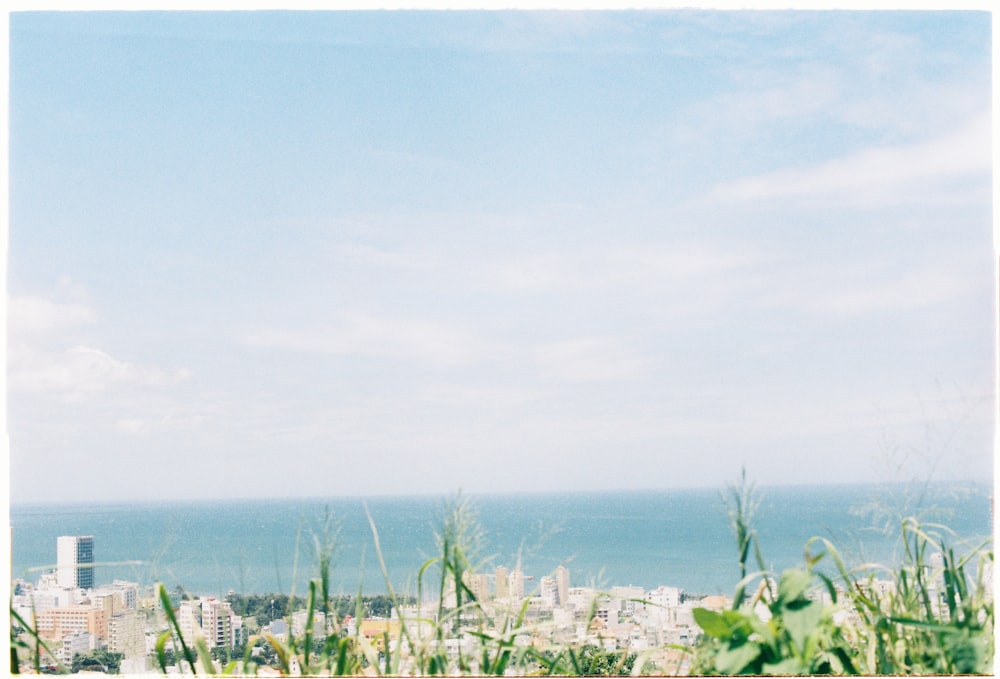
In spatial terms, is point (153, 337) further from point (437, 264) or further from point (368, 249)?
point (437, 264)

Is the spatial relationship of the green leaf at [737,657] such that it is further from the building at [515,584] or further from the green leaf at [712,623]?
the building at [515,584]

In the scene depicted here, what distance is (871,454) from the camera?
305 cm

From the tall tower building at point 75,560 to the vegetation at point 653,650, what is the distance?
193 millimetres

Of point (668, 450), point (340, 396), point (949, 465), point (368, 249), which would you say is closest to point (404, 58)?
point (368, 249)

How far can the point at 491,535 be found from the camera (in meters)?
3.05

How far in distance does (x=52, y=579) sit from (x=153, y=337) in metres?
0.80

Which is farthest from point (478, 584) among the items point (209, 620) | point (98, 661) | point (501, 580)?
point (98, 661)

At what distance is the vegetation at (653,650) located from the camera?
2961mm

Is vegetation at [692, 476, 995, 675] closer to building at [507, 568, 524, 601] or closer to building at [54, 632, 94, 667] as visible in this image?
building at [507, 568, 524, 601]

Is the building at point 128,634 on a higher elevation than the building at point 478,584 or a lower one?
lower

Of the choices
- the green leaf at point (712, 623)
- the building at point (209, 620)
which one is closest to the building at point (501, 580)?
the green leaf at point (712, 623)

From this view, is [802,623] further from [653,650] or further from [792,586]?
[653,650]

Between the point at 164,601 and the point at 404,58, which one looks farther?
the point at 404,58

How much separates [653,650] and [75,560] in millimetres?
1801
